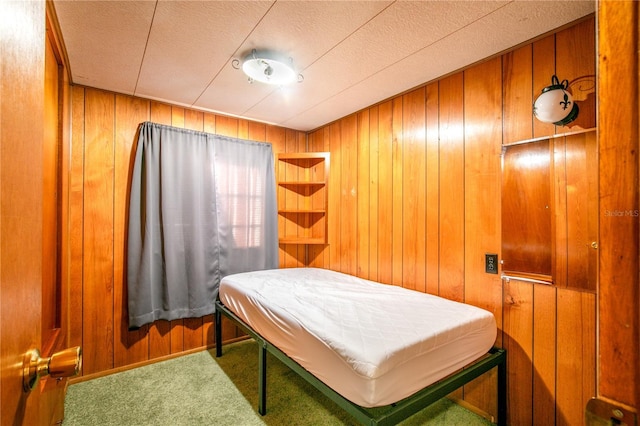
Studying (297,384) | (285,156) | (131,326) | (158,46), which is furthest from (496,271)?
(131,326)

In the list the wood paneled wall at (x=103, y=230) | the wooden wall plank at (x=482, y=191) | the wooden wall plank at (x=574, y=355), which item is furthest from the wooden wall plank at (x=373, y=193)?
the wood paneled wall at (x=103, y=230)

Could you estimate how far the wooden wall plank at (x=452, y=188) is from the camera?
2123 millimetres

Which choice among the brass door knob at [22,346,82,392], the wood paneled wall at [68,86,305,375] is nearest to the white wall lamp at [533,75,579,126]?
the brass door knob at [22,346,82,392]

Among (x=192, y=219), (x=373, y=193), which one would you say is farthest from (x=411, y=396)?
(x=192, y=219)

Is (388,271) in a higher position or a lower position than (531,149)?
lower

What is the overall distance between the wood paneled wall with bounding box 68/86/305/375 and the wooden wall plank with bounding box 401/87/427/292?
2.22 metres

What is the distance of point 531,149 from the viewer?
5.89 ft

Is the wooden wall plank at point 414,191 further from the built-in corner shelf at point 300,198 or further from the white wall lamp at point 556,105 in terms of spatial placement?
the built-in corner shelf at point 300,198

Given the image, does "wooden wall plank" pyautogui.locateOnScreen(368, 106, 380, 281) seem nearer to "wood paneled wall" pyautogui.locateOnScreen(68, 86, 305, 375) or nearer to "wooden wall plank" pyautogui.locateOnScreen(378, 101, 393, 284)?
"wooden wall plank" pyautogui.locateOnScreen(378, 101, 393, 284)

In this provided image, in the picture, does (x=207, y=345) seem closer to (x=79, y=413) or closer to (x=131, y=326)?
(x=131, y=326)

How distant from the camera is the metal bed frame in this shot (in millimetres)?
1238

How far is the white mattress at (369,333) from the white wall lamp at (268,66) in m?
1.53

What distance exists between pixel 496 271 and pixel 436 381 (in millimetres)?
881

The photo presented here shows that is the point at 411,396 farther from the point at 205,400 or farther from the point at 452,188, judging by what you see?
the point at 205,400
